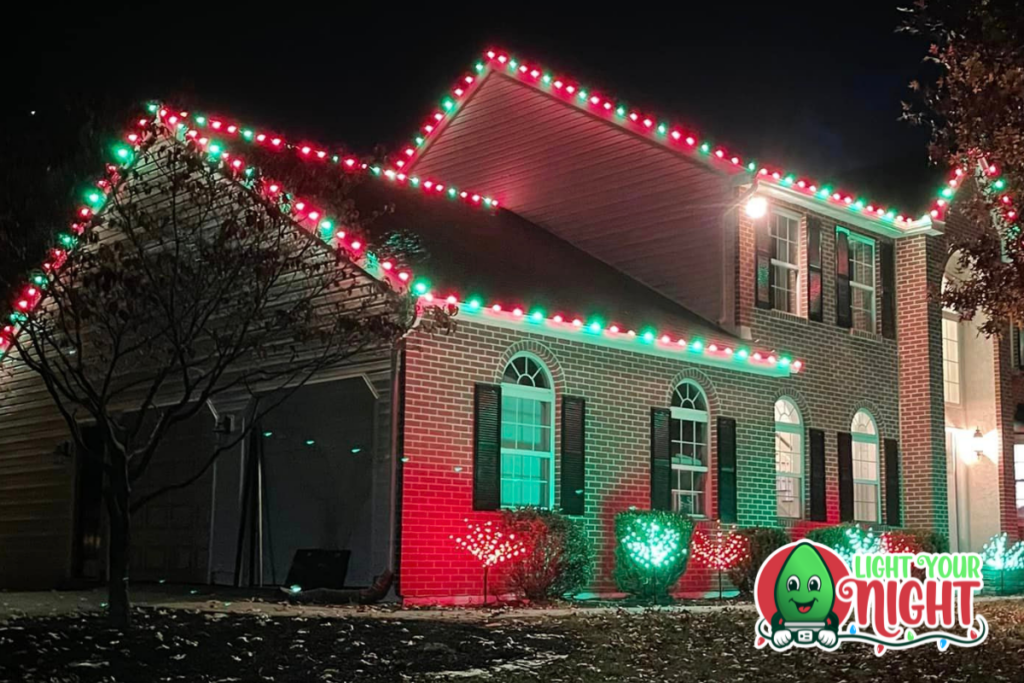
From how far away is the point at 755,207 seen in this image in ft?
64.8

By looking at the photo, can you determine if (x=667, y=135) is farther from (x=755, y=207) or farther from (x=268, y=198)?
(x=268, y=198)

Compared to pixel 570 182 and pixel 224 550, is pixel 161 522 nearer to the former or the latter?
pixel 224 550

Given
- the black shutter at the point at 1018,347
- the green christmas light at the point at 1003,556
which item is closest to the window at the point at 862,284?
the black shutter at the point at 1018,347

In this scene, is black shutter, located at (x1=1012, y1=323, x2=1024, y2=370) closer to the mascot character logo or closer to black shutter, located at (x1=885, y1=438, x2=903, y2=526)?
black shutter, located at (x1=885, y1=438, x2=903, y2=526)

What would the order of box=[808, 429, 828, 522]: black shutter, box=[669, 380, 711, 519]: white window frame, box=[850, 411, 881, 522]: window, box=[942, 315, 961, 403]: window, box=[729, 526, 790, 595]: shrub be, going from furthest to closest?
box=[942, 315, 961, 403]: window
box=[850, 411, 881, 522]: window
box=[808, 429, 828, 522]: black shutter
box=[669, 380, 711, 519]: white window frame
box=[729, 526, 790, 595]: shrub

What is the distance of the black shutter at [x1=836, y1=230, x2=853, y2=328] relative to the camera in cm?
2134

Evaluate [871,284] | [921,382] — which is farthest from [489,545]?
[921,382]

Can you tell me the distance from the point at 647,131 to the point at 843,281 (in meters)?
4.11

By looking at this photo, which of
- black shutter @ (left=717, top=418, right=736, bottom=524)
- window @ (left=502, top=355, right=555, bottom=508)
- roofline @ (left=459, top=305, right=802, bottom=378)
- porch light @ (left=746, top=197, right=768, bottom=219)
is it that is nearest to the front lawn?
window @ (left=502, top=355, right=555, bottom=508)

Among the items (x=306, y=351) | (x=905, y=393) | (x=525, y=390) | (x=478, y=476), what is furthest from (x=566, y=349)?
(x=905, y=393)

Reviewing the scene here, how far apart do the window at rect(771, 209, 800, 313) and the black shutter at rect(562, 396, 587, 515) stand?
5074mm

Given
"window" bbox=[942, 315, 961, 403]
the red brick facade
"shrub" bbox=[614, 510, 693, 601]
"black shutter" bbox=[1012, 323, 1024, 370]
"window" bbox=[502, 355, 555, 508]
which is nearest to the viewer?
the red brick facade

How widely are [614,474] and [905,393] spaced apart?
7541 millimetres

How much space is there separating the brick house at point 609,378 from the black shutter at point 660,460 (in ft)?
0.12
